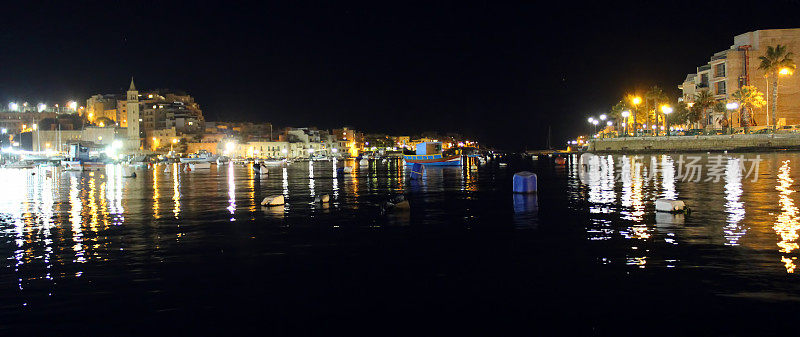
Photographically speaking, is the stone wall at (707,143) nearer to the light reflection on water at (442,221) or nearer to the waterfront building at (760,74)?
the waterfront building at (760,74)

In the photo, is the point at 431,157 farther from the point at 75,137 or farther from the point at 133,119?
the point at 75,137

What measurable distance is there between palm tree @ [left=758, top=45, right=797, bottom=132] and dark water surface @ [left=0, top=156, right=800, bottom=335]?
248 ft

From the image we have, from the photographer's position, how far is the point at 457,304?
9.02m

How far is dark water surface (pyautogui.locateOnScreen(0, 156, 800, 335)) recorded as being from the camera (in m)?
8.27

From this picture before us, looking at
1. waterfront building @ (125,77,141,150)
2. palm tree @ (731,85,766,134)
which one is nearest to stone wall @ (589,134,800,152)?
palm tree @ (731,85,766,134)

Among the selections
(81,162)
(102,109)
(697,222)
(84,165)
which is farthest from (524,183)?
(102,109)

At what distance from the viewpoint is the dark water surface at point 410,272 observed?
27.1 feet

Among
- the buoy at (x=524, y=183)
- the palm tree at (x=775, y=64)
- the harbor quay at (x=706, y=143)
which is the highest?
the palm tree at (x=775, y=64)

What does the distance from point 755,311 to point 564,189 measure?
24487 mm

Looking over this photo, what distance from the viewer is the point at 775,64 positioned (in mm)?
84500

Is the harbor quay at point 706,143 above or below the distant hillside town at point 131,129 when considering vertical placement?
below

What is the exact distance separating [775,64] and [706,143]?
14532 mm

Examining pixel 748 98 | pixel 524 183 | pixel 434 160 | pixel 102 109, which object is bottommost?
pixel 524 183

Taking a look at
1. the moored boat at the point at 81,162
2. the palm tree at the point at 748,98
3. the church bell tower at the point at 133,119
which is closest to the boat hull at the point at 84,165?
the moored boat at the point at 81,162
